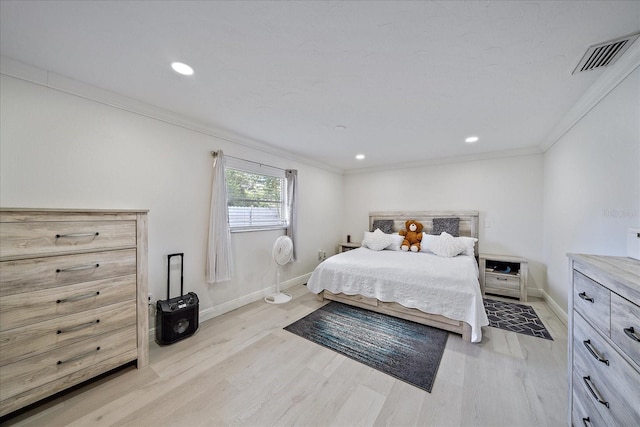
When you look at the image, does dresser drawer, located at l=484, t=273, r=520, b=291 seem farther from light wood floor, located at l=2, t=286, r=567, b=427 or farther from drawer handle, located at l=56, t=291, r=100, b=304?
drawer handle, located at l=56, t=291, r=100, b=304

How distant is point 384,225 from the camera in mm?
4676

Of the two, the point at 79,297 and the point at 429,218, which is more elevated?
the point at 429,218

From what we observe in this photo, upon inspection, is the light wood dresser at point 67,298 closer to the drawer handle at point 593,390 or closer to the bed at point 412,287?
the bed at point 412,287

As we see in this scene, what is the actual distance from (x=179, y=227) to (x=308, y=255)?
93.9 inches

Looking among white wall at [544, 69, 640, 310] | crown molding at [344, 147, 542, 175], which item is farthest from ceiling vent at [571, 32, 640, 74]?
crown molding at [344, 147, 542, 175]

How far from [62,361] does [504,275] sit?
4918mm

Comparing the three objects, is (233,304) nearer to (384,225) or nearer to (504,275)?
(384,225)

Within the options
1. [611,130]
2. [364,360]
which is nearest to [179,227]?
[364,360]

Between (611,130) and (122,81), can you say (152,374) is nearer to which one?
(122,81)

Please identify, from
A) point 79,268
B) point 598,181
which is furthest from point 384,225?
point 79,268

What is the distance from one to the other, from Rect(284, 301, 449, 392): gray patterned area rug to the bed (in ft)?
0.52

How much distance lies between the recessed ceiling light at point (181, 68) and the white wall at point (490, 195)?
396 centimetres

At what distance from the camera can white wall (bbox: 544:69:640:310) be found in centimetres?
162

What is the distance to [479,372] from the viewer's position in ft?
6.11
